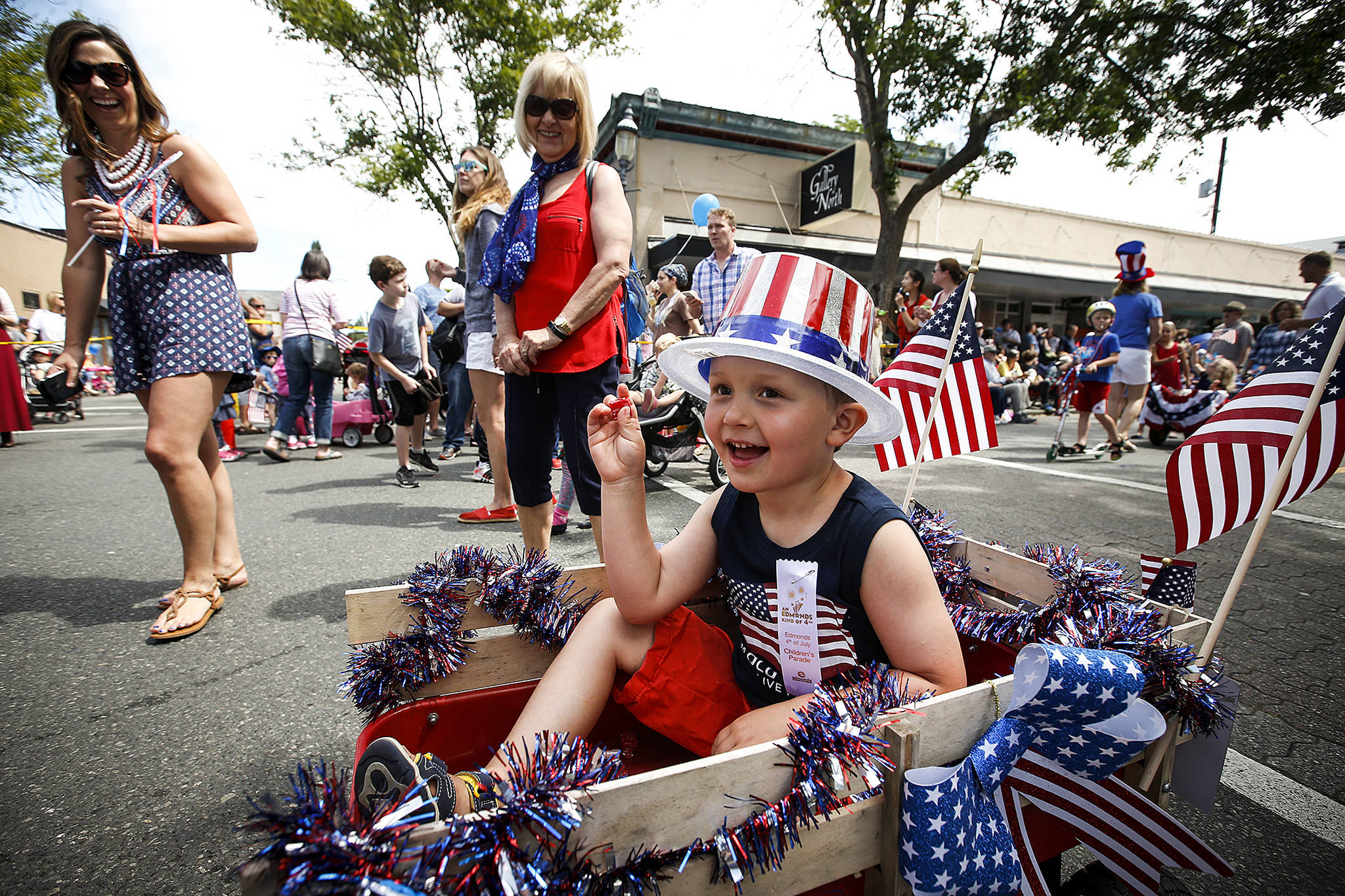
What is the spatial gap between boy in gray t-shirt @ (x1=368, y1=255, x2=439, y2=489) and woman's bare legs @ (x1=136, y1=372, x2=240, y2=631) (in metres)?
2.69

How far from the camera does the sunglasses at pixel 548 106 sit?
2420mm

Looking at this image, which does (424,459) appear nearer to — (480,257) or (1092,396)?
(480,257)

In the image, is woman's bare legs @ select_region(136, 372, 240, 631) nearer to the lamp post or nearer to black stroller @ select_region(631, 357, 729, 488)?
black stroller @ select_region(631, 357, 729, 488)

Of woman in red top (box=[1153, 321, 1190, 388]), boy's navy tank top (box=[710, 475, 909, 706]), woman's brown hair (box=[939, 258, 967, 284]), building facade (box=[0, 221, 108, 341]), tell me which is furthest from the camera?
building facade (box=[0, 221, 108, 341])

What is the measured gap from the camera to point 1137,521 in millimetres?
4547

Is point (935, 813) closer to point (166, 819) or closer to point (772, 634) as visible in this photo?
point (772, 634)

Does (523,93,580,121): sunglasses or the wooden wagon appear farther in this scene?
(523,93,580,121): sunglasses

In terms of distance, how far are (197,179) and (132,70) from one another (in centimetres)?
43

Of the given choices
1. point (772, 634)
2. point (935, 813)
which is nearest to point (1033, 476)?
point (772, 634)

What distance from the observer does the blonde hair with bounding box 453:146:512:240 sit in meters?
3.40

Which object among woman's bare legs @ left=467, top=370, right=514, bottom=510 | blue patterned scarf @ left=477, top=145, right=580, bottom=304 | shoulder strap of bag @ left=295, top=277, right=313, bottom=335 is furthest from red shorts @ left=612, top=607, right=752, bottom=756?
shoulder strap of bag @ left=295, top=277, right=313, bottom=335

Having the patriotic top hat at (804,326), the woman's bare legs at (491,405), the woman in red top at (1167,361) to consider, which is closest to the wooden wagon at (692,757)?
the patriotic top hat at (804,326)

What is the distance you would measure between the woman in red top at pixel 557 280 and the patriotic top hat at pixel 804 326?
0.99 meters

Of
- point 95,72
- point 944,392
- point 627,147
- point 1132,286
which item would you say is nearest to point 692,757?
point 944,392
